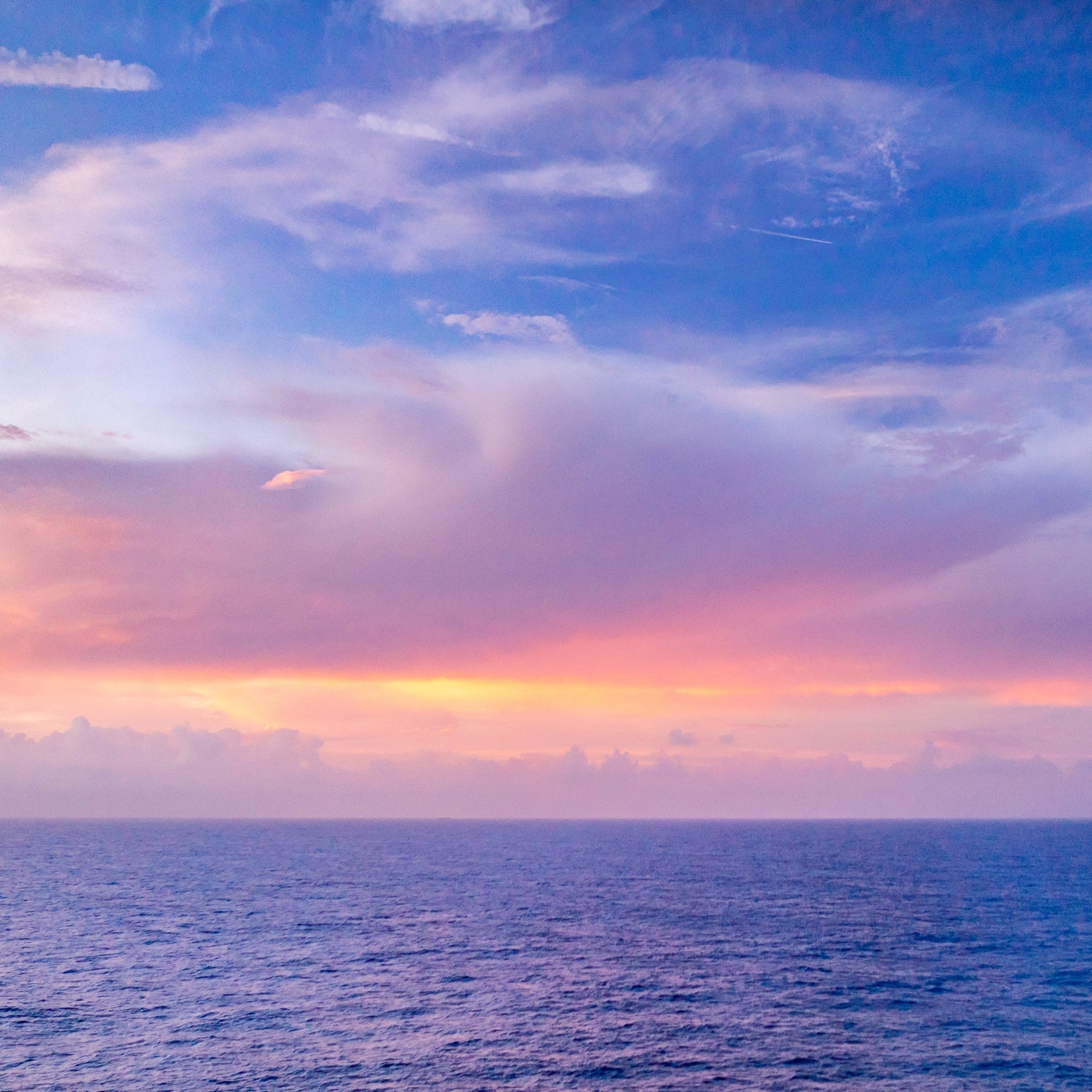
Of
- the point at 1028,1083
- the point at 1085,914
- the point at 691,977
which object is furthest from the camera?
the point at 1085,914

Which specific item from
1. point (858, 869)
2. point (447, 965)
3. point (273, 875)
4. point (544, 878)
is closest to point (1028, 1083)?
point (447, 965)

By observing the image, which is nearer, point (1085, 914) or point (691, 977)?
point (691, 977)

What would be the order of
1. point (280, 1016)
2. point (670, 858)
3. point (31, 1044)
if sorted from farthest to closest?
1. point (670, 858)
2. point (280, 1016)
3. point (31, 1044)

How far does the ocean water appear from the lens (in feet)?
166

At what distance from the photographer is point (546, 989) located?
6825 cm

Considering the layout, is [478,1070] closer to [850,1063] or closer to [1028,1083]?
[850,1063]

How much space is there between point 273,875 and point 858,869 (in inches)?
4444

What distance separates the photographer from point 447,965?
76562 millimetres

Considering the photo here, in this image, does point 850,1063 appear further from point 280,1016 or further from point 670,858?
point 670,858

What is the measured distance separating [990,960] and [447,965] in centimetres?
5090

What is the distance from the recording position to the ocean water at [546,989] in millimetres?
50719

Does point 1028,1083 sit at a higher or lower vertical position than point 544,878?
higher

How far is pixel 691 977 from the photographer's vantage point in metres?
72.1

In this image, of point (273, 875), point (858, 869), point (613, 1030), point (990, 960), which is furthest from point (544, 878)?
point (613, 1030)
